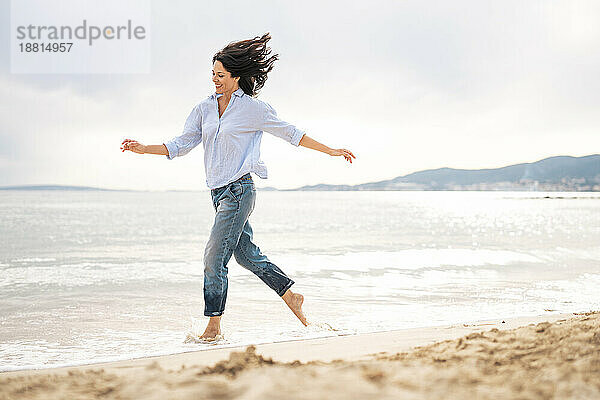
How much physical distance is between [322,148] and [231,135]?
0.66m

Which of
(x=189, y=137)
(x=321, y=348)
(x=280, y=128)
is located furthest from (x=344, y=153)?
(x=321, y=348)

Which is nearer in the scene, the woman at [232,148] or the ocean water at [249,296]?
the woman at [232,148]

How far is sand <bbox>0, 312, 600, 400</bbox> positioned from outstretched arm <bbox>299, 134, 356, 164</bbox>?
1.51 m

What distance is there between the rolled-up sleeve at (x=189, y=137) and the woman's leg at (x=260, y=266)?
721 millimetres

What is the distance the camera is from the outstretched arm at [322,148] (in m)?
3.92

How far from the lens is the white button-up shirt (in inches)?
151

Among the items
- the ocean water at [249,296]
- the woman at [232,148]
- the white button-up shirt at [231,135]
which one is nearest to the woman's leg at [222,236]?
the woman at [232,148]

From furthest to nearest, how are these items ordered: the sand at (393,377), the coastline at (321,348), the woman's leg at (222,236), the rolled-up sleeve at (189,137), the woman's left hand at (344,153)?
the rolled-up sleeve at (189,137) < the woman's left hand at (344,153) < the woman's leg at (222,236) < the coastline at (321,348) < the sand at (393,377)

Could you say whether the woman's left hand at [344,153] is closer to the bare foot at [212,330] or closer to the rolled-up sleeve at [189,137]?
the rolled-up sleeve at [189,137]

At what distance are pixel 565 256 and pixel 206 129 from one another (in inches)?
376

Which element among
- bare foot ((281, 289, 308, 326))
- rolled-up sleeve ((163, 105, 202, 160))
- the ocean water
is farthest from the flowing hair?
the ocean water

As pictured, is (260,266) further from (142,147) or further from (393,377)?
(393,377)

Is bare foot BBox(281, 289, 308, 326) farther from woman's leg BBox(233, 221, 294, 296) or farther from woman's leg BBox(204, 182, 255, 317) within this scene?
woman's leg BBox(204, 182, 255, 317)

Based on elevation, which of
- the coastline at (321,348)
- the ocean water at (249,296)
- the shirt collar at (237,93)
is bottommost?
the ocean water at (249,296)
